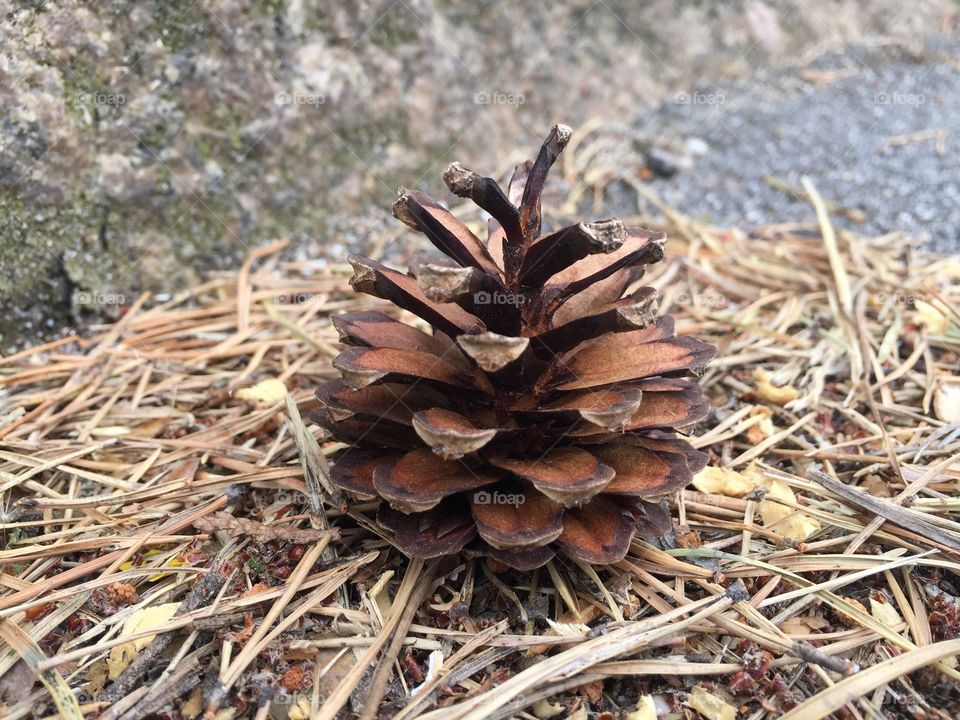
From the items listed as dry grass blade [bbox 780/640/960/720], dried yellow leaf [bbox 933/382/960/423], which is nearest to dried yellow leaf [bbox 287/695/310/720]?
dry grass blade [bbox 780/640/960/720]

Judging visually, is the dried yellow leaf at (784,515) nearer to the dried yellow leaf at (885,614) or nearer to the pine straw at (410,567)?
the pine straw at (410,567)

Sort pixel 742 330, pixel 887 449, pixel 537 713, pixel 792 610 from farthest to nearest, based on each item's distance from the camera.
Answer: pixel 742 330 < pixel 887 449 < pixel 792 610 < pixel 537 713

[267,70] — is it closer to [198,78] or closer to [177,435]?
[198,78]

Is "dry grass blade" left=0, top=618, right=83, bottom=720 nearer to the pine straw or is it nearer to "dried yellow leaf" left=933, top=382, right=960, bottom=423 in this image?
the pine straw

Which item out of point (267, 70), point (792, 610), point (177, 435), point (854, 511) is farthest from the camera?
point (267, 70)

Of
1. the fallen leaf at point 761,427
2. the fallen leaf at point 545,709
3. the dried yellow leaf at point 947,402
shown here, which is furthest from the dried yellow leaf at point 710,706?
the dried yellow leaf at point 947,402

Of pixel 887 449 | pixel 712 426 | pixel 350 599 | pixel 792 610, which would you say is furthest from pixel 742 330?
pixel 350 599
